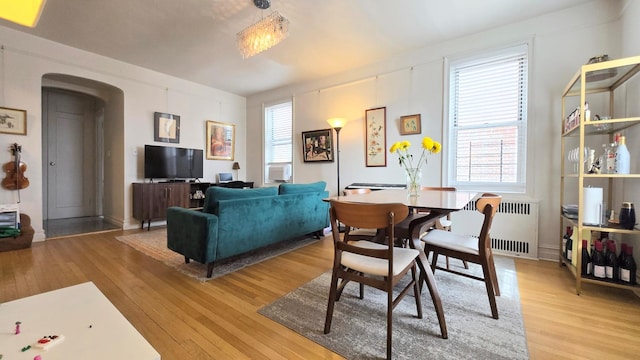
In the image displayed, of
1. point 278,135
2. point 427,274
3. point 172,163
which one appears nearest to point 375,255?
point 427,274

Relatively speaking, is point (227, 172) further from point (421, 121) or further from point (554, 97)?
point (554, 97)

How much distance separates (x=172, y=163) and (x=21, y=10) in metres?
4.48

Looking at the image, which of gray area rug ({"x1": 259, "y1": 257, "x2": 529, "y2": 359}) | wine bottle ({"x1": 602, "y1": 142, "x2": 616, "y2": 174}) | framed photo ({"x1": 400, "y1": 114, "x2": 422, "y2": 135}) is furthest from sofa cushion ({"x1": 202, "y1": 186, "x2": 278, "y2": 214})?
wine bottle ({"x1": 602, "y1": 142, "x2": 616, "y2": 174})

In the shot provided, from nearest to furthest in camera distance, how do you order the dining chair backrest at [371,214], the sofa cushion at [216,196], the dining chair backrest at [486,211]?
the dining chair backrest at [371,214] → the dining chair backrest at [486,211] → the sofa cushion at [216,196]

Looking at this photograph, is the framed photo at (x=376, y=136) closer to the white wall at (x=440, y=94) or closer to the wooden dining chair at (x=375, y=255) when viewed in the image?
the white wall at (x=440, y=94)

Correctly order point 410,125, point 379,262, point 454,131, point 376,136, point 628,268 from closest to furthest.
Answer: point 379,262, point 628,268, point 454,131, point 410,125, point 376,136

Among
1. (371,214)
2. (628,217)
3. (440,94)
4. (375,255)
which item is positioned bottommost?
(375,255)

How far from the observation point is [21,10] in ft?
2.04

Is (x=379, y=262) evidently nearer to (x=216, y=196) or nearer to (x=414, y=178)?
(x=414, y=178)

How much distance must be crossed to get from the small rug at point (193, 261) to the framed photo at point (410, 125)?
210cm

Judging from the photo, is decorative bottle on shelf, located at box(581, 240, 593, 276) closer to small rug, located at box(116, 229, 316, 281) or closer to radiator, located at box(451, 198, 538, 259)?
radiator, located at box(451, 198, 538, 259)

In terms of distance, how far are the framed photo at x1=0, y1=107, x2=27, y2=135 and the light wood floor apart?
161 cm

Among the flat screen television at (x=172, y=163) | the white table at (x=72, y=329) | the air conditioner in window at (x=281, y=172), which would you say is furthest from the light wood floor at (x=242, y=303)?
the air conditioner in window at (x=281, y=172)

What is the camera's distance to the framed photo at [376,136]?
404 cm
